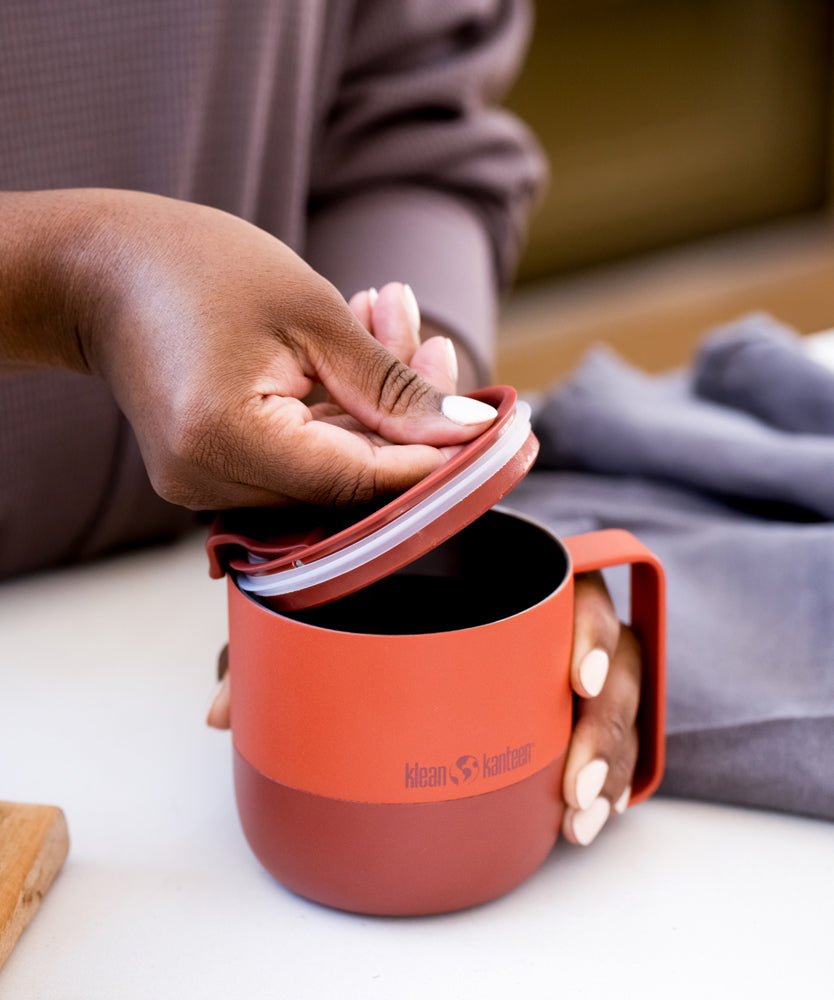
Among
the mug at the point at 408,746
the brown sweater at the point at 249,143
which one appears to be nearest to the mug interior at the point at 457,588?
the mug at the point at 408,746

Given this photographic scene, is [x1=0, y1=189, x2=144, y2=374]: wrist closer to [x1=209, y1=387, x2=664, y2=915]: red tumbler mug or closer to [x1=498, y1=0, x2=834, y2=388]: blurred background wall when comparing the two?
[x1=209, y1=387, x2=664, y2=915]: red tumbler mug

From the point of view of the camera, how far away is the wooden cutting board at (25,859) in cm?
39

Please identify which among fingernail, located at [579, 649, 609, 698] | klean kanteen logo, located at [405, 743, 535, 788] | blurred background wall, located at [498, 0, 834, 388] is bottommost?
blurred background wall, located at [498, 0, 834, 388]

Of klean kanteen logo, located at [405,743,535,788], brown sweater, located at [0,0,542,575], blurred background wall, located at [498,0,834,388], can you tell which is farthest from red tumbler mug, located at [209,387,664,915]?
blurred background wall, located at [498,0,834,388]

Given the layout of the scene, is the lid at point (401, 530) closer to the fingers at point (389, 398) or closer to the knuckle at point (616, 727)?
the fingers at point (389, 398)

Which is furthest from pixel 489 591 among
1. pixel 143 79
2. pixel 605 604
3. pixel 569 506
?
pixel 143 79

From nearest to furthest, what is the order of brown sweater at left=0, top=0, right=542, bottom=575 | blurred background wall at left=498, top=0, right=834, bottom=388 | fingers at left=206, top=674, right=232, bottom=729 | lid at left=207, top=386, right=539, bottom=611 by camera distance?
1. lid at left=207, top=386, right=539, bottom=611
2. fingers at left=206, top=674, right=232, bottom=729
3. brown sweater at left=0, top=0, right=542, bottom=575
4. blurred background wall at left=498, top=0, right=834, bottom=388

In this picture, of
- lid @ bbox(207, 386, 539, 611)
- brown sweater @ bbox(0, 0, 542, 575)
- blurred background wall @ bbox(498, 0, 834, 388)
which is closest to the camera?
lid @ bbox(207, 386, 539, 611)

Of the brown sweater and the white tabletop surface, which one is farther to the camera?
the brown sweater

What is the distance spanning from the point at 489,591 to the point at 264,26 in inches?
15.2

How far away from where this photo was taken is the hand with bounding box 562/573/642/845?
0.41 meters

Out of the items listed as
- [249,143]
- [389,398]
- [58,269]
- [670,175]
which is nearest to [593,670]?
[389,398]

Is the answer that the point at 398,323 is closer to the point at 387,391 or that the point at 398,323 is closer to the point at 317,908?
the point at 387,391

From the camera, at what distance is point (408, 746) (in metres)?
0.37
